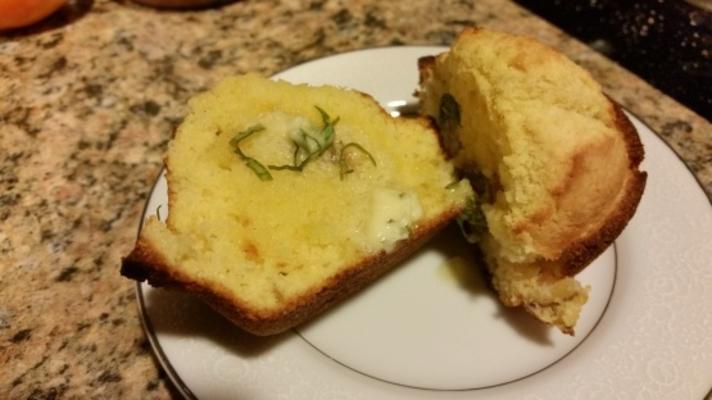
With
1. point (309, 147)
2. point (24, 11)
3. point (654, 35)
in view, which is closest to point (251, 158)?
point (309, 147)

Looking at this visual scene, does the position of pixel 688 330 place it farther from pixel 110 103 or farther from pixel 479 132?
pixel 110 103

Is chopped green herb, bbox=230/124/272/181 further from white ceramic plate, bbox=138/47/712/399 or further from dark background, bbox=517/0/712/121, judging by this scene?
dark background, bbox=517/0/712/121

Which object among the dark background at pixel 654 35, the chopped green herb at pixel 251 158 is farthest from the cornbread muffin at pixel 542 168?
the dark background at pixel 654 35

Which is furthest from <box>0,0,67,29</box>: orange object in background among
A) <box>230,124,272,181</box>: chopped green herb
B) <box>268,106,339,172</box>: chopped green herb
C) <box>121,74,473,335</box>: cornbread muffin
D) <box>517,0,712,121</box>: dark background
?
<box>517,0,712,121</box>: dark background

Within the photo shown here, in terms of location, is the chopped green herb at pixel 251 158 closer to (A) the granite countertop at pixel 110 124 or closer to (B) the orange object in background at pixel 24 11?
(A) the granite countertop at pixel 110 124

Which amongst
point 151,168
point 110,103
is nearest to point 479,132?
point 151,168

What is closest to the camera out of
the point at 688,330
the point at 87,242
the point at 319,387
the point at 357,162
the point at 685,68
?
the point at 319,387
